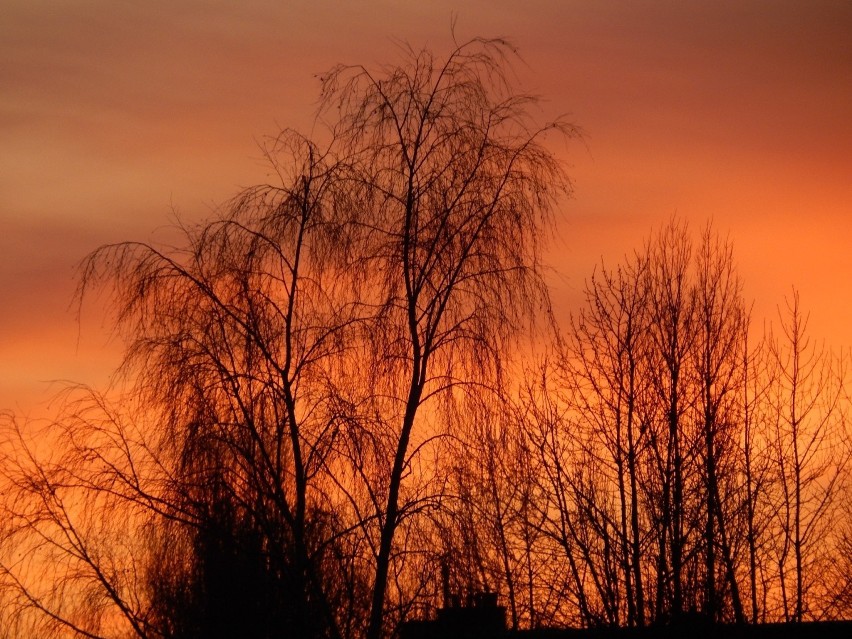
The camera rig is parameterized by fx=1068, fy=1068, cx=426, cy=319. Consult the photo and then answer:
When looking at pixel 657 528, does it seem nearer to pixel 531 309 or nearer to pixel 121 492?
pixel 531 309

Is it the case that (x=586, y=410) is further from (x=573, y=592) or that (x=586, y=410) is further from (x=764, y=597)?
(x=764, y=597)

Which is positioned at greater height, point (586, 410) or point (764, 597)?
point (586, 410)

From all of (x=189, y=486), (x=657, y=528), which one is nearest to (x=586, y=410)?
(x=657, y=528)

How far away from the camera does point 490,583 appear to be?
12.0 meters

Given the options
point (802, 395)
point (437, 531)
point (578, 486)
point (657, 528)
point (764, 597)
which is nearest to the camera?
point (437, 531)

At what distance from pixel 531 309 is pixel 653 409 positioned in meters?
3.47

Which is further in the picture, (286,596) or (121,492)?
(286,596)

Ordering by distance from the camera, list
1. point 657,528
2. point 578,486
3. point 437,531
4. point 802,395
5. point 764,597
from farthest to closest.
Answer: point 802,395 → point 764,597 → point 578,486 → point 657,528 → point 437,531

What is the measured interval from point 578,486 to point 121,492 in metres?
5.32

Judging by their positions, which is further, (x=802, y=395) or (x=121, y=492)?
(x=802, y=395)

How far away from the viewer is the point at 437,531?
32.5ft

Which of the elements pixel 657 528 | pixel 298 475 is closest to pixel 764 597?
pixel 657 528

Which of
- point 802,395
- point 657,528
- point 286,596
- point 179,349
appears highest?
point 802,395

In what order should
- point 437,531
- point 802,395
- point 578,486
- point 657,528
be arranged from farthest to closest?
point 802,395 → point 578,486 → point 657,528 → point 437,531
